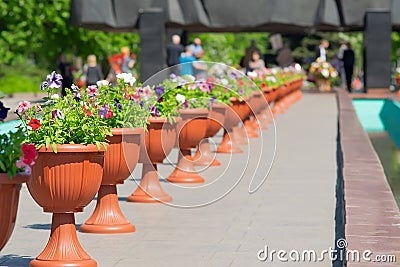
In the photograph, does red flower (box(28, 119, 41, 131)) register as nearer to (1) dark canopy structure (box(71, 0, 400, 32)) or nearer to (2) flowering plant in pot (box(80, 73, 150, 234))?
(2) flowering plant in pot (box(80, 73, 150, 234))

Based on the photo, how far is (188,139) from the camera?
1405 cm

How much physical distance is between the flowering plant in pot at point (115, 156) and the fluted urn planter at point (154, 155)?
1.32m

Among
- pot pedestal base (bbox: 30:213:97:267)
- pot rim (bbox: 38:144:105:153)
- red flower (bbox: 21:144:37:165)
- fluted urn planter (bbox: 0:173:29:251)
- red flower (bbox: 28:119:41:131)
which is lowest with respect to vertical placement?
pot pedestal base (bbox: 30:213:97:267)

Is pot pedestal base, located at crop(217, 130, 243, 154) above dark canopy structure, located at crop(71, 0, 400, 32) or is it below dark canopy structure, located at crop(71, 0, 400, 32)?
below

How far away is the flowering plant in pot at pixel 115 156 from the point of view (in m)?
9.84

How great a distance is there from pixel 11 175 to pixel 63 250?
1667 mm

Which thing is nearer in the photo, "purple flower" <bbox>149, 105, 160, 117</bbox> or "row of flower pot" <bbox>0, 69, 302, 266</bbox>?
"row of flower pot" <bbox>0, 69, 302, 266</bbox>

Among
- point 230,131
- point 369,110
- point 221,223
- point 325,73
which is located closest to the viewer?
point 221,223

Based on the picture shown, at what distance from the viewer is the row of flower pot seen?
8.00 meters

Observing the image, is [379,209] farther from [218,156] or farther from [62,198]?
[218,156]

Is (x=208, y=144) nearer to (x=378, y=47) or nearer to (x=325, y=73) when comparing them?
(x=378, y=47)

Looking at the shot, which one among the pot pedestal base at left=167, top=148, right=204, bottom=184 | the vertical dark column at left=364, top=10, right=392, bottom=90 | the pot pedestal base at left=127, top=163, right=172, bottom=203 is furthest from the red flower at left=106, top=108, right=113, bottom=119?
the vertical dark column at left=364, top=10, right=392, bottom=90

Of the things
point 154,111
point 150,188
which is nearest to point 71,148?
point 154,111

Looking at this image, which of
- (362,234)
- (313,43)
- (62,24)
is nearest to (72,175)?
(362,234)
